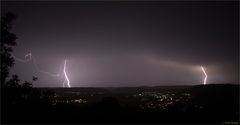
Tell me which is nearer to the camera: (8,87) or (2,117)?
(2,117)

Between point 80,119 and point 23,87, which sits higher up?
point 23,87

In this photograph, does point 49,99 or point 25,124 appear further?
point 49,99

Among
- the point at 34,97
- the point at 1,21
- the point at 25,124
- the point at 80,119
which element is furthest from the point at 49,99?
the point at 1,21

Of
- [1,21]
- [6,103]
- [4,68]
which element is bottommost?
[6,103]

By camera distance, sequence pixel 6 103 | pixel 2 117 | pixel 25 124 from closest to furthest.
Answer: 1. pixel 25 124
2. pixel 2 117
3. pixel 6 103

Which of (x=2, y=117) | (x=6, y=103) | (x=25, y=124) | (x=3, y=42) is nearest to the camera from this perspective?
(x=25, y=124)

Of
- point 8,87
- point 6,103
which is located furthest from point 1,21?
point 6,103

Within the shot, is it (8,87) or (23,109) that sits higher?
(8,87)

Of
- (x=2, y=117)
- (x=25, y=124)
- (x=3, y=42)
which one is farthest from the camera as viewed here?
(x=3, y=42)

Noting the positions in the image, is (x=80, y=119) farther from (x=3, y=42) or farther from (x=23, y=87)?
(x=3, y=42)

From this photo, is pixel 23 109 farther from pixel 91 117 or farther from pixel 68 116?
pixel 91 117
